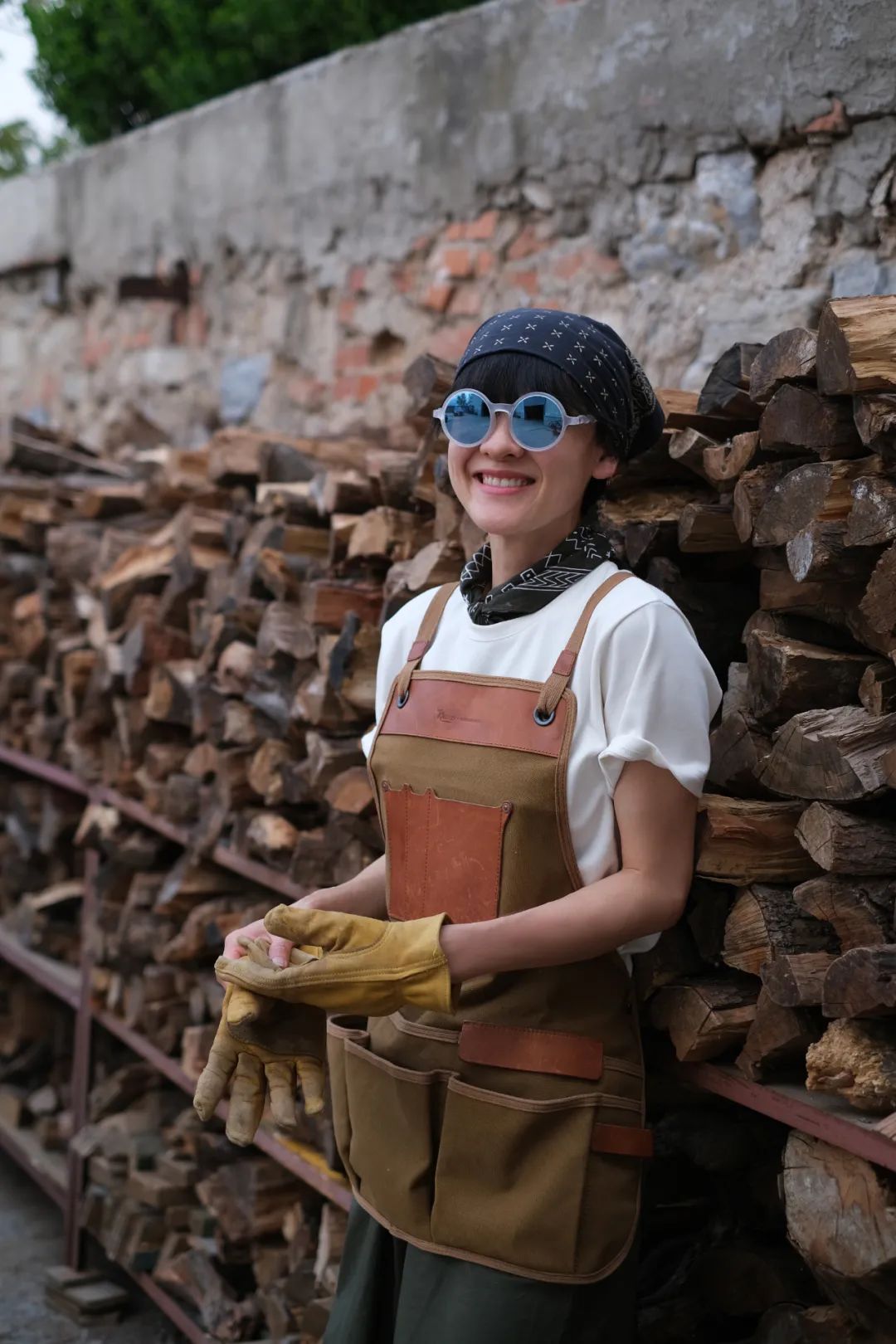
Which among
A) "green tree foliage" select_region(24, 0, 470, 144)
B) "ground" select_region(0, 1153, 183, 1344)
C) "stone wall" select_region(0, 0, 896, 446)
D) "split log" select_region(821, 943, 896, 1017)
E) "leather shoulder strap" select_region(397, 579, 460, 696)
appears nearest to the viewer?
"split log" select_region(821, 943, 896, 1017)

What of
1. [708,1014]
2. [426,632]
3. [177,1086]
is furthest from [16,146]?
[708,1014]

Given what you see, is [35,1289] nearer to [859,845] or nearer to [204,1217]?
[204,1217]

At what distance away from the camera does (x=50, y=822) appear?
4.83 metres

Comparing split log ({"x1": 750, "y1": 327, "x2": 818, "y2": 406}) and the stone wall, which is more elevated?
→ the stone wall

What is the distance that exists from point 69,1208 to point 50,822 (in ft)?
3.97

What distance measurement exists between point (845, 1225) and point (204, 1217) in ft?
7.49

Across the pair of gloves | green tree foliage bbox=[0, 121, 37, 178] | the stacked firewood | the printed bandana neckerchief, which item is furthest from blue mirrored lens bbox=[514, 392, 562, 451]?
green tree foliage bbox=[0, 121, 37, 178]

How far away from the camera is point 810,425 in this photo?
194 cm

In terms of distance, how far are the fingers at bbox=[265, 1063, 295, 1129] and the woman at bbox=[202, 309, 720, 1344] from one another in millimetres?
124

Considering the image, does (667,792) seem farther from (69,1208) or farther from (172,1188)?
(69,1208)

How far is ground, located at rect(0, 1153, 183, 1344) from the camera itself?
3.92 metres

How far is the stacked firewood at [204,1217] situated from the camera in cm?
331

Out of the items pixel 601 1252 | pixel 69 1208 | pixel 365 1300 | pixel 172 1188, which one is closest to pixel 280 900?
pixel 172 1188

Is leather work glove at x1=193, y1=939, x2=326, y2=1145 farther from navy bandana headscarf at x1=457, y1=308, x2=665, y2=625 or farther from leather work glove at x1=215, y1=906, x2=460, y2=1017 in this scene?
navy bandana headscarf at x1=457, y1=308, x2=665, y2=625
